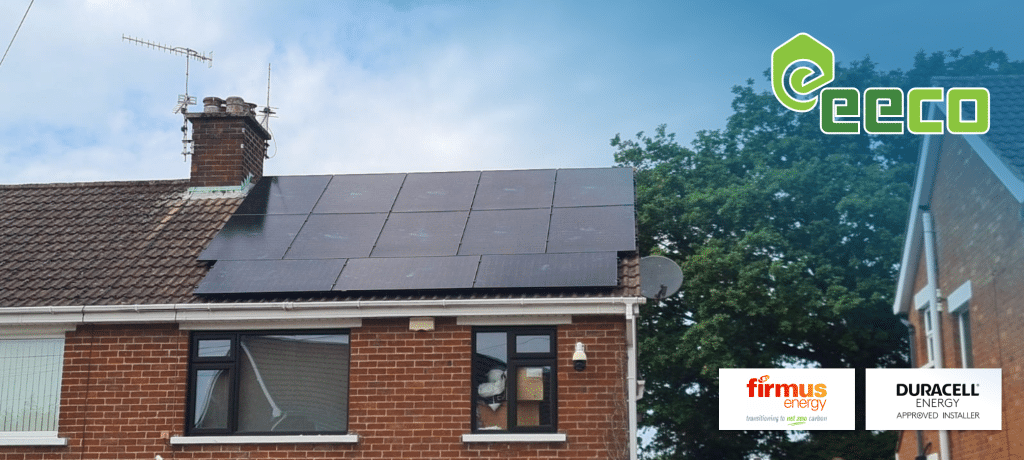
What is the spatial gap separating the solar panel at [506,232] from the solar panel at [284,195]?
115 inches

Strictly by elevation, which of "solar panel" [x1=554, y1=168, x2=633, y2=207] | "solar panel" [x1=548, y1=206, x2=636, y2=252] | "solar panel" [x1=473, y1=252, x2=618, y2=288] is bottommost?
"solar panel" [x1=473, y1=252, x2=618, y2=288]

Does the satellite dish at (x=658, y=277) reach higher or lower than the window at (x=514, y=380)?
higher

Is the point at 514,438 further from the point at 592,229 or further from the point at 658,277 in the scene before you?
the point at 592,229

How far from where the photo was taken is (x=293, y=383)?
48.5 ft

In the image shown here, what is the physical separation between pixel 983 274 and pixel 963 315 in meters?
1.91

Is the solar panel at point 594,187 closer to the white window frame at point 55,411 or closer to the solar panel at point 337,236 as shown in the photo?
the solar panel at point 337,236

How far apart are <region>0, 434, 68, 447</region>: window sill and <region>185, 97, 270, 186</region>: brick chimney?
5302 millimetres

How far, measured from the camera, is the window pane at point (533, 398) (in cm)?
1427

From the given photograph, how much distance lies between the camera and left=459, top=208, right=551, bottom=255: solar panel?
51.7 ft

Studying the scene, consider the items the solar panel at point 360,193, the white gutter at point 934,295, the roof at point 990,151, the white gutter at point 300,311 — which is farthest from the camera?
the white gutter at point 934,295

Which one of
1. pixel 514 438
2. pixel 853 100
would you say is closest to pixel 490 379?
pixel 514 438

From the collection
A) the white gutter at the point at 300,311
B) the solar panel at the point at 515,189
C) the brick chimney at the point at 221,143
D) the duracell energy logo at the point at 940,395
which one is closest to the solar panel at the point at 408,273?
the white gutter at the point at 300,311

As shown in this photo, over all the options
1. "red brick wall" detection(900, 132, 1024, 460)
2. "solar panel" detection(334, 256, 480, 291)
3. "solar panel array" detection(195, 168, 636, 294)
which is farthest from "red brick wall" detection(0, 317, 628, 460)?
"red brick wall" detection(900, 132, 1024, 460)

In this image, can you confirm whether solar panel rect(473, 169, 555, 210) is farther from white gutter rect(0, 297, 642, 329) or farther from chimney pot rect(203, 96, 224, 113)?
chimney pot rect(203, 96, 224, 113)
